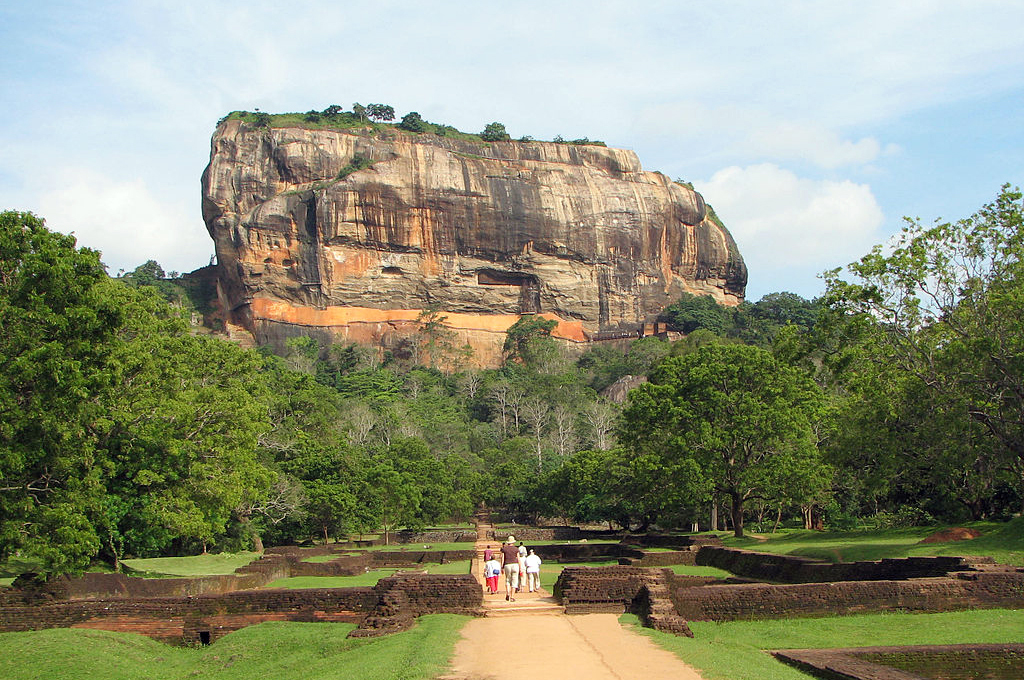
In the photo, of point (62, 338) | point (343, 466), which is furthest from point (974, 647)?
point (343, 466)

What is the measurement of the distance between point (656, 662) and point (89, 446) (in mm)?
12437

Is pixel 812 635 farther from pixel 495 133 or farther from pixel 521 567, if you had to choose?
pixel 495 133

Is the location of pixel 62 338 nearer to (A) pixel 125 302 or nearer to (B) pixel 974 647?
(A) pixel 125 302

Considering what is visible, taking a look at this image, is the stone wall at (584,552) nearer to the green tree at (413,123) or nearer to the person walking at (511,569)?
the person walking at (511,569)

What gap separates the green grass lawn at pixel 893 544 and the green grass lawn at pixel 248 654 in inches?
420

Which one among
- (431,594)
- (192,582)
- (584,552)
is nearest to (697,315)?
(584,552)

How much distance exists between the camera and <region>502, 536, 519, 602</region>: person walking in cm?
1692

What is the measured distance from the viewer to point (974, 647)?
427 inches

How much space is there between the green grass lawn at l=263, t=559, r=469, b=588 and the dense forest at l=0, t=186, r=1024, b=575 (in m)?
2.57

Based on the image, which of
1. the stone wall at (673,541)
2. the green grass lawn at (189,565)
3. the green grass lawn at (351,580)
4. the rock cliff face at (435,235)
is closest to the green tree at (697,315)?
the rock cliff face at (435,235)

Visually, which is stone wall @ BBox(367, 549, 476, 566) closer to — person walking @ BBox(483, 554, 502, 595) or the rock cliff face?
person walking @ BBox(483, 554, 502, 595)

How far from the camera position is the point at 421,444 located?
4628 centimetres

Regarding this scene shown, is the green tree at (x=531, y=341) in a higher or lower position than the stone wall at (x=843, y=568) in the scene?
higher

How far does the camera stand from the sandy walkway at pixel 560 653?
10.1 m
